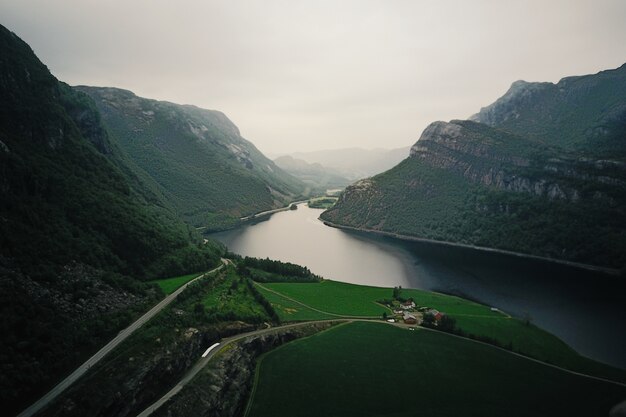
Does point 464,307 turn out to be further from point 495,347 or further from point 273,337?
point 273,337

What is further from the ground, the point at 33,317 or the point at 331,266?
the point at 33,317

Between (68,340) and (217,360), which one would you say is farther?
(217,360)

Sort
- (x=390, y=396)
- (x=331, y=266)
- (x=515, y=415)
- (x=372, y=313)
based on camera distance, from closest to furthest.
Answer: (x=515, y=415) < (x=390, y=396) < (x=372, y=313) < (x=331, y=266)

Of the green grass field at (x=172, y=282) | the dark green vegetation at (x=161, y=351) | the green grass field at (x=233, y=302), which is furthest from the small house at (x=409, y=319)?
the green grass field at (x=172, y=282)

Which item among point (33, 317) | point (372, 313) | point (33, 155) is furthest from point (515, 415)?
point (33, 155)

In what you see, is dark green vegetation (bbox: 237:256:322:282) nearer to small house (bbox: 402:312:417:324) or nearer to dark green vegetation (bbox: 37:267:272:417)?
dark green vegetation (bbox: 37:267:272:417)

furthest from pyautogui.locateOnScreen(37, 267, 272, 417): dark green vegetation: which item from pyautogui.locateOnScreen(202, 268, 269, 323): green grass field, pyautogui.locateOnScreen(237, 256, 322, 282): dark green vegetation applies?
pyautogui.locateOnScreen(237, 256, 322, 282): dark green vegetation

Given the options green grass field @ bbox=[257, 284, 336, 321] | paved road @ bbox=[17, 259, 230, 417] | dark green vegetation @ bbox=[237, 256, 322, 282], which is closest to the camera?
paved road @ bbox=[17, 259, 230, 417]

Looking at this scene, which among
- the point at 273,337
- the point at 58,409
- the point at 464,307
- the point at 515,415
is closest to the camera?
the point at 58,409
